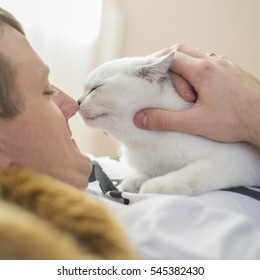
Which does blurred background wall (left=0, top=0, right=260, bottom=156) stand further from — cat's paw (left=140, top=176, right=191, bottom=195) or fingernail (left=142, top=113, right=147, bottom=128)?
cat's paw (left=140, top=176, right=191, bottom=195)

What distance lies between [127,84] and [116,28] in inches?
41.3

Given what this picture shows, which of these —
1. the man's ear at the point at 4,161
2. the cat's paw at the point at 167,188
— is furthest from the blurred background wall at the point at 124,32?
the man's ear at the point at 4,161

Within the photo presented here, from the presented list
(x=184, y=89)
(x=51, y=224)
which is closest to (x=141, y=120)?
(x=184, y=89)

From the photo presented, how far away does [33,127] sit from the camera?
1.87 ft

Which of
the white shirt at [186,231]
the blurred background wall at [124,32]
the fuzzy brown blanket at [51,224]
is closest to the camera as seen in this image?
the fuzzy brown blanket at [51,224]

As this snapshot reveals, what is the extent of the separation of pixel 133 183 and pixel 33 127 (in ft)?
1.06

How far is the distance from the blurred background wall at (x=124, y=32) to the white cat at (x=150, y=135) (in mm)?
749

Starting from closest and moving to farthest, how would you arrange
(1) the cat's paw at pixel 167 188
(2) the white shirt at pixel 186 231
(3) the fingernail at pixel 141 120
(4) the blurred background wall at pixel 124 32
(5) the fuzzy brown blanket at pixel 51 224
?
(5) the fuzzy brown blanket at pixel 51 224 → (2) the white shirt at pixel 186 231 → (1) the cat's paw at pixel 167 188 → (3) the fingernail at pixel 141 120 → (4) the blurred background wall at pixel 124 32

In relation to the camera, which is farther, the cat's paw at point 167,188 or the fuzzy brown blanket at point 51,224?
the cat's paw at point 167,188

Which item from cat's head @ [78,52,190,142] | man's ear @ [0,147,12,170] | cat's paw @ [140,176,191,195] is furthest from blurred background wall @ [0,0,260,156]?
man's ear @ [0,147,12,170]

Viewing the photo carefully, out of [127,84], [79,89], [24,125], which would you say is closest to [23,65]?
[24,125]

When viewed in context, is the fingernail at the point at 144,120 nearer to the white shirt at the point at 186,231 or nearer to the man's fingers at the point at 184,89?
the man's fingers at the point at 184,89

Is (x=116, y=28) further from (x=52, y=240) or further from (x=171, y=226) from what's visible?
(x=52, y=240)

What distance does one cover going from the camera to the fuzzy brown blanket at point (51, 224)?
26 cm
